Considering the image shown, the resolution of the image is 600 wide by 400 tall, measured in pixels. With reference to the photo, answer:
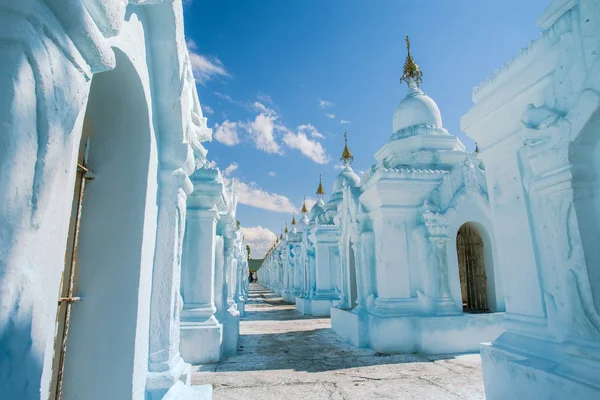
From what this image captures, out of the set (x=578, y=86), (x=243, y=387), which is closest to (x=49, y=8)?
(x=578, y=86)

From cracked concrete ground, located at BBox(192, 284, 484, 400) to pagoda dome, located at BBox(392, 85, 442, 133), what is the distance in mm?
6346

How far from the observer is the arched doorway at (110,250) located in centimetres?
205

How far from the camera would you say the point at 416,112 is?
415 inches

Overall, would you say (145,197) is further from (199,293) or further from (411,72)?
(411,72)

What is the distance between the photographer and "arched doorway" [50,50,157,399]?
205 cm

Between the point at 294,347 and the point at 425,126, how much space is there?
21.8 feet

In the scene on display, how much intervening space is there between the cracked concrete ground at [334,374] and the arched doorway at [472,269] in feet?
7.63

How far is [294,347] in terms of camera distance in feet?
25.0

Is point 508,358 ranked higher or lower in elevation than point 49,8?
lower

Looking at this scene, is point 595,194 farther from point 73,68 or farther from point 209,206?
point 209,206

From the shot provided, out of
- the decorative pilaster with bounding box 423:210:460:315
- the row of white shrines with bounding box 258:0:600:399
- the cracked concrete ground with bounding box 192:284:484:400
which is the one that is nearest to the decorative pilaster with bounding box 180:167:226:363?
the cracked concrete ground with bounding box 192:284:484:400

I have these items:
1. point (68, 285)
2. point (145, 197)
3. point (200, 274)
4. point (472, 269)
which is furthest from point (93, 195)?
point (472, 269)

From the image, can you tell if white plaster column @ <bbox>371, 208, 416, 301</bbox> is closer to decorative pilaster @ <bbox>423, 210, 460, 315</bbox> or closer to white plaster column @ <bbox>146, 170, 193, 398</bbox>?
decorative pilaster @ <bbox>423, 210, 460, 315</bbox>

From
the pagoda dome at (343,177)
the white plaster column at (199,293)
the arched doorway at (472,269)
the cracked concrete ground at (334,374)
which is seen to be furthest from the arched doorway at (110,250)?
the pagoda dome at (343,177)
